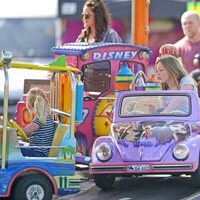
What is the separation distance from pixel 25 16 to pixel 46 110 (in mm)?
19811

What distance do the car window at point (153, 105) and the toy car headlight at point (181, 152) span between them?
1.97 feet

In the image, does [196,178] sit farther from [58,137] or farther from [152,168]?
[58,137]

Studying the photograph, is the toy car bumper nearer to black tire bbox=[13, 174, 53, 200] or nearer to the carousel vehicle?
the carousel vehicle

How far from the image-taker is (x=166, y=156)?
9.19 metres

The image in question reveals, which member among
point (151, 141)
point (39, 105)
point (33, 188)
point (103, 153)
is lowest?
point (33, 188)

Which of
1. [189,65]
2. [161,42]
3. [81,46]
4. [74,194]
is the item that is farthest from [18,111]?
[161,42]

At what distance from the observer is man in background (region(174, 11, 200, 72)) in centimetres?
1244

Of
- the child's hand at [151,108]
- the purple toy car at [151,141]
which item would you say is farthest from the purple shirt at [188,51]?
the child's hand at [151,108]

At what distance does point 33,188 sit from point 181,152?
1636mm

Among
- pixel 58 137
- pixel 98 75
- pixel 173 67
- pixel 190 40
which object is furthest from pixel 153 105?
pixel 190 40

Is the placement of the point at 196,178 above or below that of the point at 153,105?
below

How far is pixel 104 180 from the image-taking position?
9.60m

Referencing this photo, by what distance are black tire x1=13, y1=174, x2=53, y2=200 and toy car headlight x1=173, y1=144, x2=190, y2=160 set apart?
4.61 feet

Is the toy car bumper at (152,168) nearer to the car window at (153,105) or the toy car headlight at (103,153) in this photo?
the toy car headlight at (103,153)
